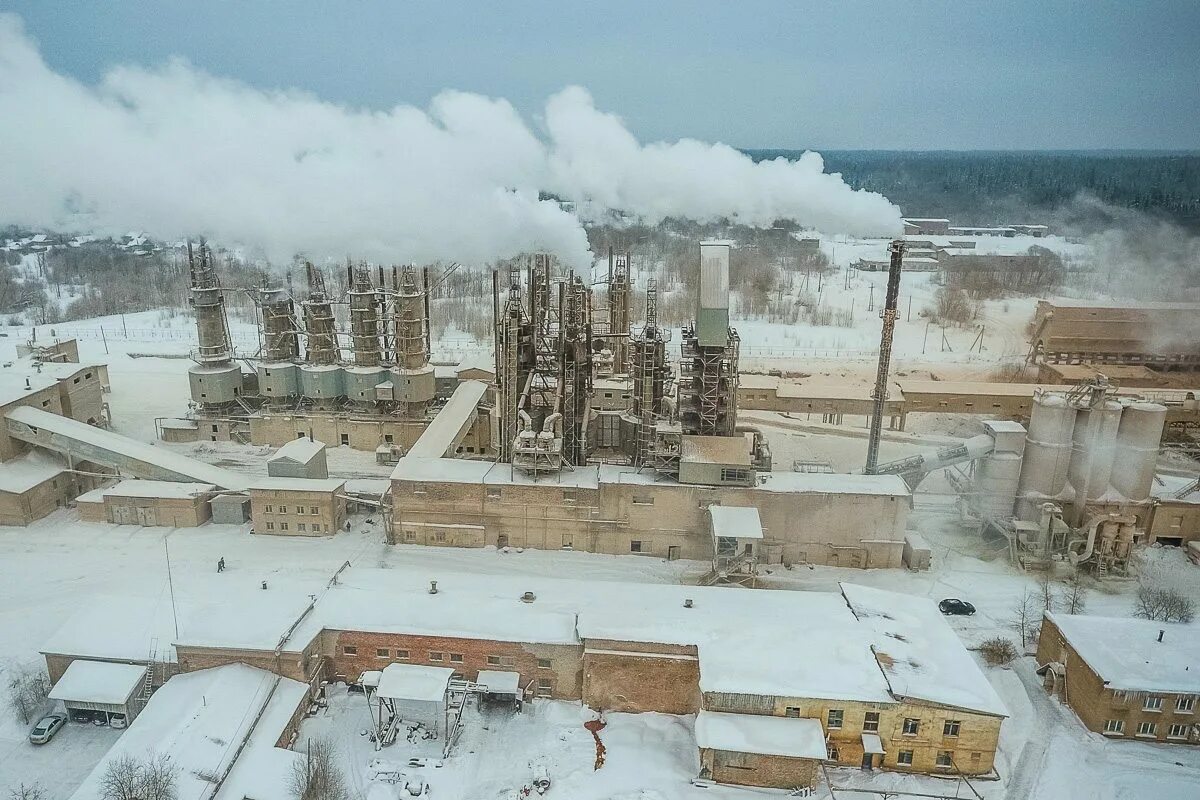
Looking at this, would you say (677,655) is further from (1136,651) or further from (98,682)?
(98,682)

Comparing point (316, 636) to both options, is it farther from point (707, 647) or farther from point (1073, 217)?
point (1073, 217)

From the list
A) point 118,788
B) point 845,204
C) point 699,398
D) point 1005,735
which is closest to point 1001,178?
point 845,204

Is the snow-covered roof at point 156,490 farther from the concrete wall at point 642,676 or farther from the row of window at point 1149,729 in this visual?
the row of window at point 1149,729

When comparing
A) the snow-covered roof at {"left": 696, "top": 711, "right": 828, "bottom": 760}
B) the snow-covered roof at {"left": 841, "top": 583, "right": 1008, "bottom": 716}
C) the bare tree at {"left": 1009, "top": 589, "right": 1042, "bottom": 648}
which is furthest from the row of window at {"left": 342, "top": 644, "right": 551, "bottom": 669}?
the bare tree at {"left": 1009, "top": 589, "right": 1042, "bottom": 648}

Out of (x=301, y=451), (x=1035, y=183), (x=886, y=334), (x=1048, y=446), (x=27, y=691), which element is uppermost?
(x=1035, y=183)

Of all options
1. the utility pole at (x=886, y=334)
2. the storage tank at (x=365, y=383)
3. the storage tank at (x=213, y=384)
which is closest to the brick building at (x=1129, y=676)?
the utility pole at (x=886, y=334)

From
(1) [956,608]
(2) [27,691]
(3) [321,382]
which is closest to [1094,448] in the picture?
(1) [956,608]

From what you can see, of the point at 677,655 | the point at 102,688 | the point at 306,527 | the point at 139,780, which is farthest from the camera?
the point at 306,527
